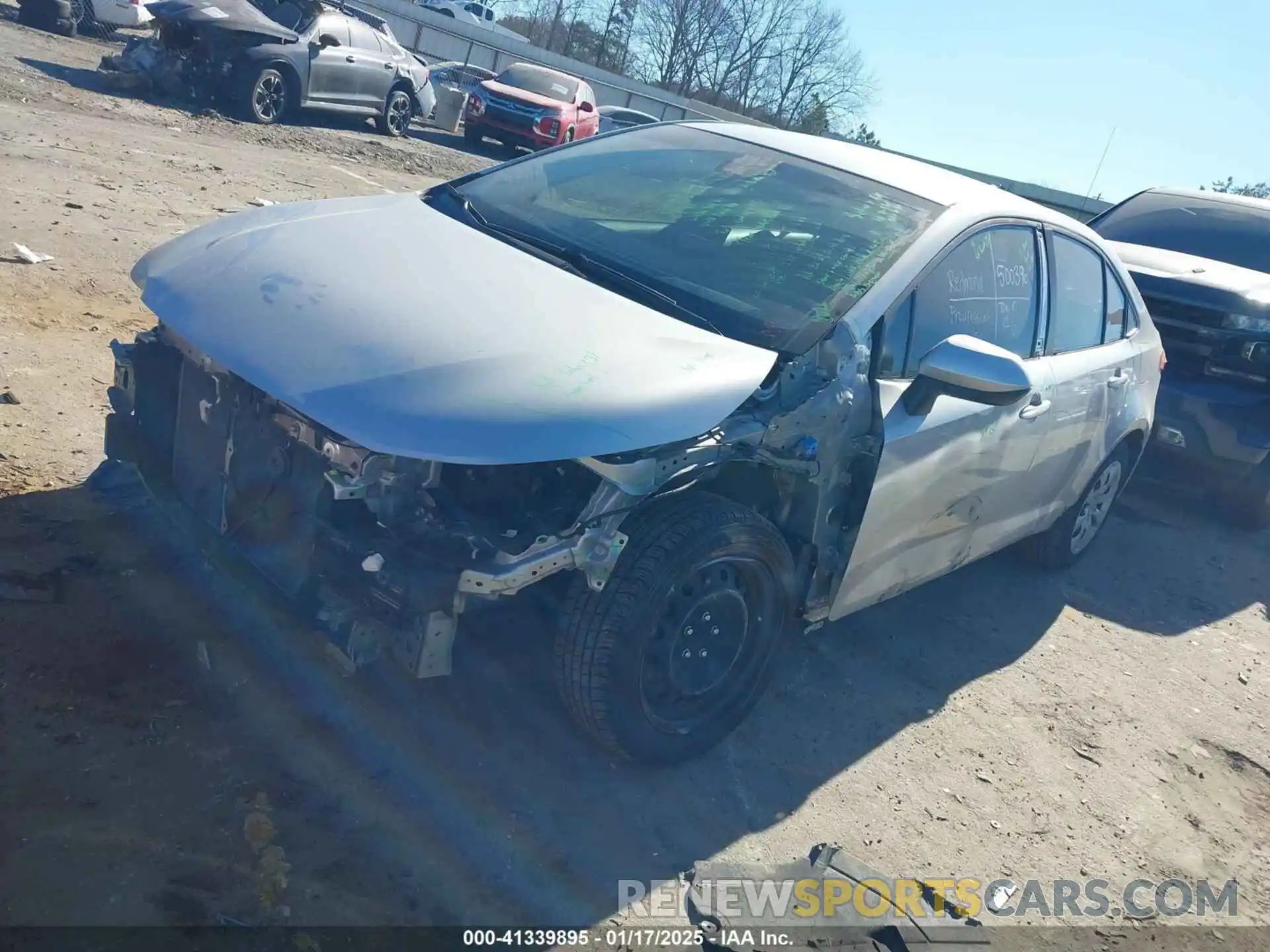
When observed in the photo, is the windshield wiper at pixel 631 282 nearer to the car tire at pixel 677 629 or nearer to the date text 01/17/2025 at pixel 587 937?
the car tire at pixel 677 629

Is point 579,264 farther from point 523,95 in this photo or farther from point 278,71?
point 523,95

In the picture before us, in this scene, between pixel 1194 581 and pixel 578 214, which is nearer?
pixel 578 214

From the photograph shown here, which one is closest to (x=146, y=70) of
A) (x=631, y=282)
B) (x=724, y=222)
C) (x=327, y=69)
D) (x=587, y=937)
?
(x=327, y=69)

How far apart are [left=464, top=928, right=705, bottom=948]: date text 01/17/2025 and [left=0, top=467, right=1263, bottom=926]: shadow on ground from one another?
5 centimetres

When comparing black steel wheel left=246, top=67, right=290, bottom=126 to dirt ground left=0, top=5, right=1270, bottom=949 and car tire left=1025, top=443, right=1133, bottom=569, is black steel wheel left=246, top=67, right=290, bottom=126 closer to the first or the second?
dirt ground left=0, top=5, right=1270, bottom=949

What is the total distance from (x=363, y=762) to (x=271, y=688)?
433 millimetres

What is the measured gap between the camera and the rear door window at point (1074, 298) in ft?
15.3

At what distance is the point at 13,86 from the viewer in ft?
40.2

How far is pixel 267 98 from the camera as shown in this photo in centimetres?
1396

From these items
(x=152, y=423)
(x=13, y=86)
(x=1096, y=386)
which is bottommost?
(x=13, y=86)

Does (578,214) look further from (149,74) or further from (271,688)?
(149,74)

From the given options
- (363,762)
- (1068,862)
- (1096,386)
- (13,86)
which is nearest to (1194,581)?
(1096,386)

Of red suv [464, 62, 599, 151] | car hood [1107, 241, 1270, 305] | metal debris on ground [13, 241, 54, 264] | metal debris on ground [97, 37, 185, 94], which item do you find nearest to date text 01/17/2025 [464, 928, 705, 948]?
metal debris on ground [13, 241, 54, 264]

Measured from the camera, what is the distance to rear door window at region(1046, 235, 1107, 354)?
15.3 feet
